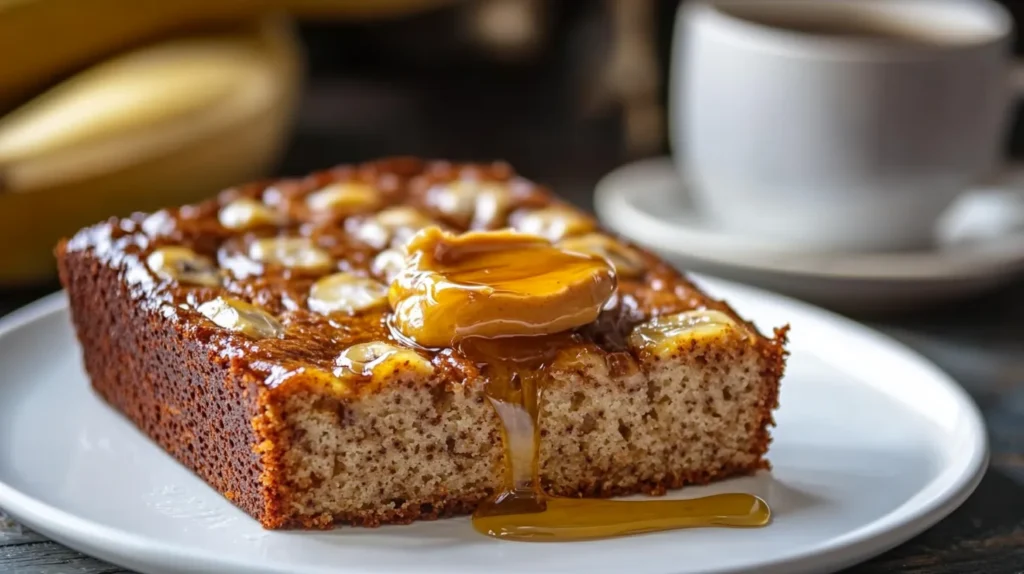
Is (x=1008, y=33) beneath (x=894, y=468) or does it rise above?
above

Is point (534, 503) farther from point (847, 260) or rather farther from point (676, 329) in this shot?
point (847, 260)

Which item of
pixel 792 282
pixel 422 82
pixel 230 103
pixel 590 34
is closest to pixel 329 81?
pixel 422 82

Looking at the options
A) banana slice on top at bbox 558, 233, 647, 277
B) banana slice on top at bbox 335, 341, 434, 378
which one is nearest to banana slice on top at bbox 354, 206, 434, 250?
banana slice on top at bbox 558, 233, 647, 277

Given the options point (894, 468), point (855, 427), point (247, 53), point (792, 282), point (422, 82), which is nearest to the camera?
point (894, 468)

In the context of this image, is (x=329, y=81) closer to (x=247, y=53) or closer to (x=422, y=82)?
(x=422, y=82)

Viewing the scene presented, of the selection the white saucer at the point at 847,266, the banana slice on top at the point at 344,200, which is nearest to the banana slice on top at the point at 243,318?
the banana slice on top at the point at 344,200

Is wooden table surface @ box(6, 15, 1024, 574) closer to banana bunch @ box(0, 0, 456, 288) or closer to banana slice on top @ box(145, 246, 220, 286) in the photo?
banana bunch @ box(0, 0, 456, 288)

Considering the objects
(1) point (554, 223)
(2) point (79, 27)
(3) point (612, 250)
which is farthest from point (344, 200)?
(2) point (79, 27)
